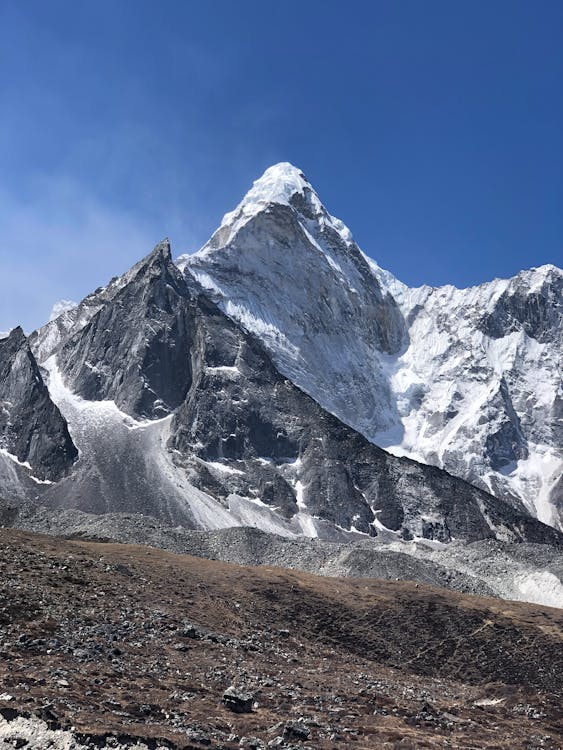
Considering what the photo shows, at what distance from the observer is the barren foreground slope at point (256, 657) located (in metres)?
33.2

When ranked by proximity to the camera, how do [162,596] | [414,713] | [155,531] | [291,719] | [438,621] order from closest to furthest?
[291,719] → [414,713] → [162,596] → [438,621] → [155,531]

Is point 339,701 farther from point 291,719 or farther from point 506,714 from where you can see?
point 506,714

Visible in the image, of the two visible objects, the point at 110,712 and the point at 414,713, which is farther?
the point at 414,713

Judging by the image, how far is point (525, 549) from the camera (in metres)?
157

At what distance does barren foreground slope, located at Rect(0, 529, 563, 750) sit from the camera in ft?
109

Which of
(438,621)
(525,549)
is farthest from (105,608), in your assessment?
(525,549)

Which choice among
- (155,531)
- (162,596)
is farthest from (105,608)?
(155,531)

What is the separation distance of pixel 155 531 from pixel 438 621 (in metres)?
61.3

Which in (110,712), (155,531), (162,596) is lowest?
(110,712)

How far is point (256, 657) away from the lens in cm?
5109

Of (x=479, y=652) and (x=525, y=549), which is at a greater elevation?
(x=525, y=549)

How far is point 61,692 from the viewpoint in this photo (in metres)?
33.3

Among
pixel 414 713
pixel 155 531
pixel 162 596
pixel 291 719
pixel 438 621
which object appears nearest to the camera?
pixel 291 719

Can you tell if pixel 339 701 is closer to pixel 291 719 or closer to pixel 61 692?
pixel 291 719
